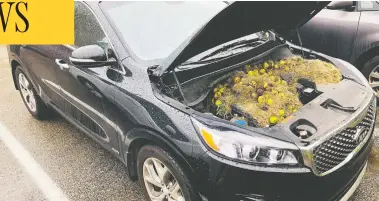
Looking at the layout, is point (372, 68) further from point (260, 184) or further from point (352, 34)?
point (260, 184)

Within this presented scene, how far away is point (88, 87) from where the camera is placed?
3365 millimetres

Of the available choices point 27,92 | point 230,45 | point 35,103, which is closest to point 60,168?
point 35,103

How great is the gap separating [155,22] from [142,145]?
114cm

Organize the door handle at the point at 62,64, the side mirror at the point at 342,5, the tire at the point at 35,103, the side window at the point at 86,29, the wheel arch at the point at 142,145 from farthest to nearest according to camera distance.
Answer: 1. the tire at the point at 35,103
2. the side mirror at the point at 342,5
3. the door handle at the point at 62,64
4. the side window at the point at 86,29
5. the wheel arch at the point at 142,145

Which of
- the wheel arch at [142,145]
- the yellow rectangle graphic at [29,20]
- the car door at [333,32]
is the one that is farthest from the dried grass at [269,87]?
the yellow rectangle graphic at [29,20]

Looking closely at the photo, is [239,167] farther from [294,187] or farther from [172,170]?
[172,170]

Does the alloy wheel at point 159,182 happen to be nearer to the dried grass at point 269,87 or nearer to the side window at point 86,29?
the dried grass at point 269,87

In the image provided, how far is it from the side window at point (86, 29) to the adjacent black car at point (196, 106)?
1cm

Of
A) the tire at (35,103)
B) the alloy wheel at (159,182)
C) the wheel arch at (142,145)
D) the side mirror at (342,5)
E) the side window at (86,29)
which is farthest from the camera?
the tire at (35,103)

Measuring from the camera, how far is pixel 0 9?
15.6 feet

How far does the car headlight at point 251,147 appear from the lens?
90.9 inches

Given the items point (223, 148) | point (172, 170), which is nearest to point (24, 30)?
point (172, 170)

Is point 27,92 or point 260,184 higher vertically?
point 260,184

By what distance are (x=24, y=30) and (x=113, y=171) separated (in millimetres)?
2272
